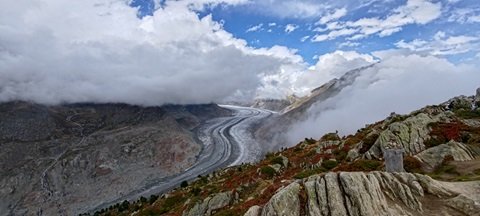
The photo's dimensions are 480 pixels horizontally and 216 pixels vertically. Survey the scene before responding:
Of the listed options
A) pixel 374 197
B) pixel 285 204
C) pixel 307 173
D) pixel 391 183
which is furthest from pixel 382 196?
pixel 307 173

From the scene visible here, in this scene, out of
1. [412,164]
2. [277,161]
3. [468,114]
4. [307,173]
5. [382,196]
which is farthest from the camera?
[277,161]

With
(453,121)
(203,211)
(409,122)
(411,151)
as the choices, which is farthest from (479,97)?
(203,211)

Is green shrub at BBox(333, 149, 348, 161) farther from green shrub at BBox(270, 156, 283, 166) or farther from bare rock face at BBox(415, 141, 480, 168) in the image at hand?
bare rock face at BBox(415, 141, 480, 168)

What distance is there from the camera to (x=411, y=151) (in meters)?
65.7

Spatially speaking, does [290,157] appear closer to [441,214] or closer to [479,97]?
[479,97]

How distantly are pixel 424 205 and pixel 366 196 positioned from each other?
4.80 meters

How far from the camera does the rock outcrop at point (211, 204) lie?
2884 inches

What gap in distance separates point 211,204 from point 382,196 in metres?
43.5

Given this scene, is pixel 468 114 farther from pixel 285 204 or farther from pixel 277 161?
pixel 285 204

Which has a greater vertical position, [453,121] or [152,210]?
[453,121]

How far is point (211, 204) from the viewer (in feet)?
246

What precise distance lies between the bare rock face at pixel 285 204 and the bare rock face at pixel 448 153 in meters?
23.3

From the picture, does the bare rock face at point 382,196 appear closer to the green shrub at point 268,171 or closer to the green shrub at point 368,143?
A: the green shrub at point 368,143

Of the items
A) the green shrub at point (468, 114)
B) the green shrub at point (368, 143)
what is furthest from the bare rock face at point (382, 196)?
the green shrub at point (468, 114)
